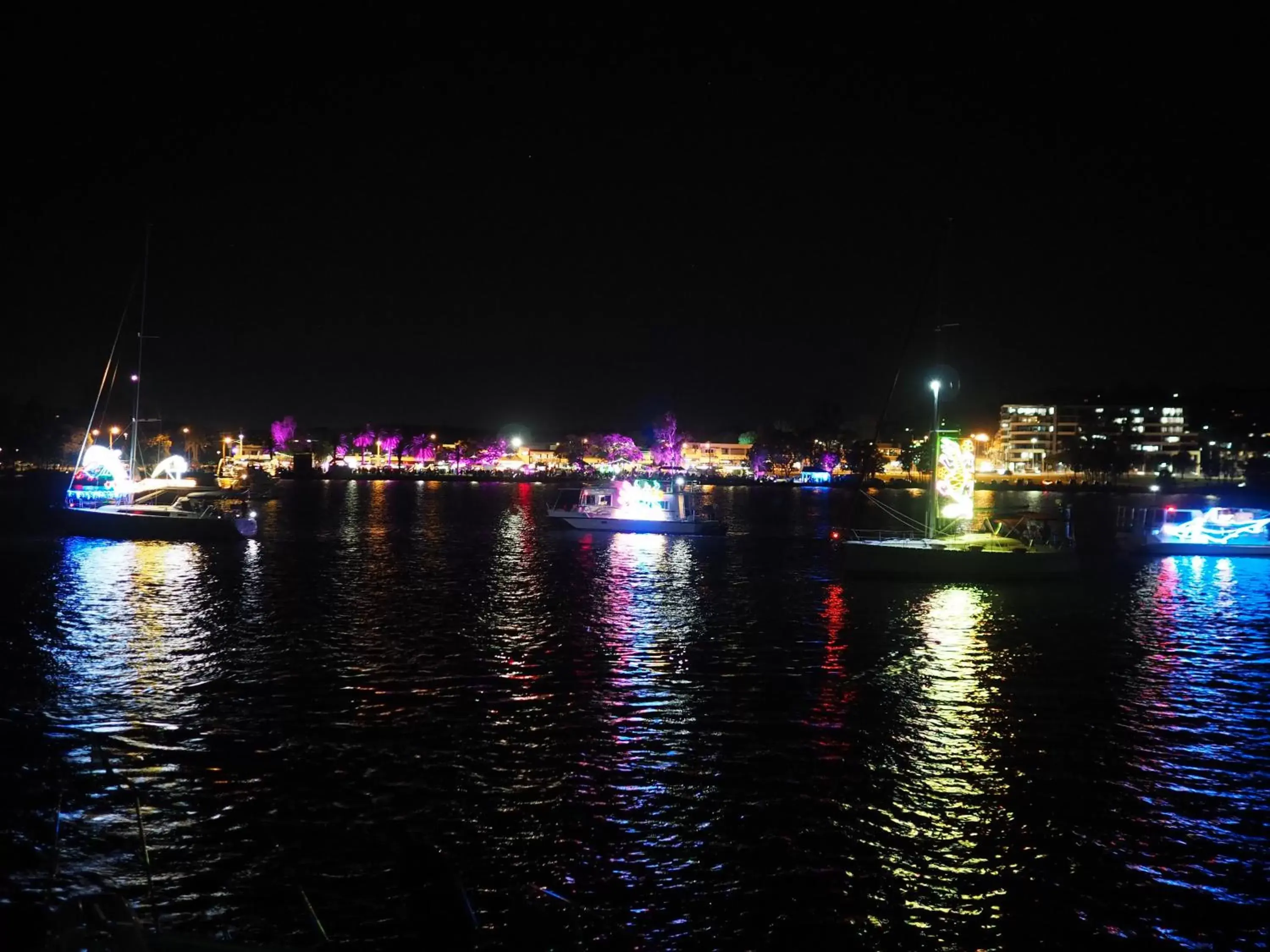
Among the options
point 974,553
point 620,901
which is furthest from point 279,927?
point 974,553

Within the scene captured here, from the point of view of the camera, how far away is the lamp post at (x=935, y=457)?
36.0 meters

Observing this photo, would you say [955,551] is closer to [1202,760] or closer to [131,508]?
[1202,760]

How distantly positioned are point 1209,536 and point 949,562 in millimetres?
23877

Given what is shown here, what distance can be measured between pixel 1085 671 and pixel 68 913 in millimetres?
18627

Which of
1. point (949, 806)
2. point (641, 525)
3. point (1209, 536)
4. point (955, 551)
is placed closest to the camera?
point (949, 806)

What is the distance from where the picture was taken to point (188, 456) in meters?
158

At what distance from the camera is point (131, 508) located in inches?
1864

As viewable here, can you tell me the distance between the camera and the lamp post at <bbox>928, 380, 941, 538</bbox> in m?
36.0

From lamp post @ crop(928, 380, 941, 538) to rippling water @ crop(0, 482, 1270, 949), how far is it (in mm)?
9439

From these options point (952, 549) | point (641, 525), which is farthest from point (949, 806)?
point (641, 525)

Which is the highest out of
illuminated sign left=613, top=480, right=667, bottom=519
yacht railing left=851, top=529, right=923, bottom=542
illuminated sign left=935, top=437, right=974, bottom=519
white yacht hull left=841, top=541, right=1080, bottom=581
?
illuminated sign left=935, top=437, right=974, bottom=519

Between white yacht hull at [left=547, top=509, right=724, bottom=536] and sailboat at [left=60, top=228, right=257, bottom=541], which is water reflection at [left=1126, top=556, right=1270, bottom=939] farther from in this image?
sailboat at [left=60, top=228, right=257, bottom=541]

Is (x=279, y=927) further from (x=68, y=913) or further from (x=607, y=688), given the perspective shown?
(x=607, y=688)

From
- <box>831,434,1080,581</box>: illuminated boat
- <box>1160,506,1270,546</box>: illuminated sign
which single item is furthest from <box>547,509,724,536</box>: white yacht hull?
<box>1160,506,1270,546</box>: illuminated sign
